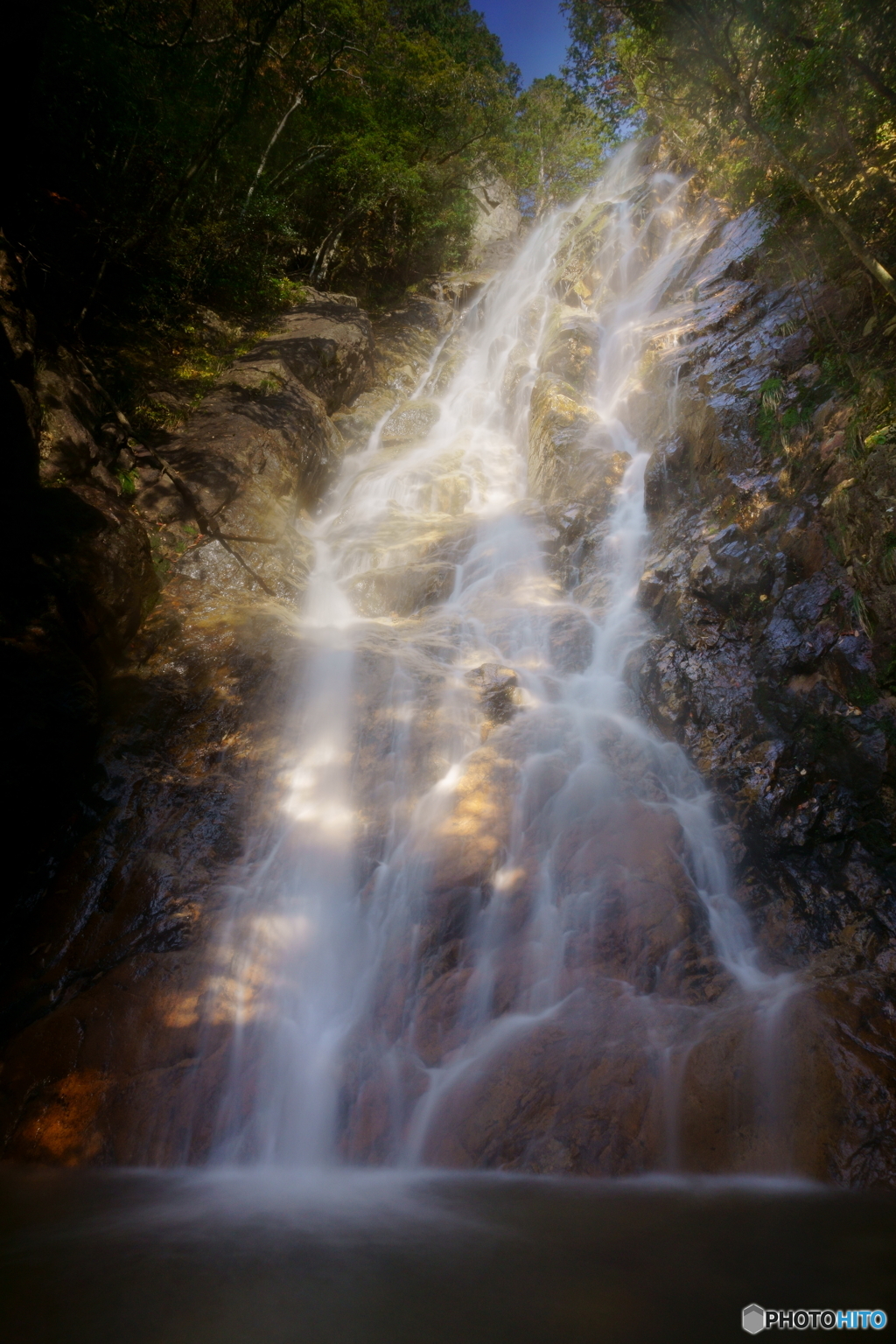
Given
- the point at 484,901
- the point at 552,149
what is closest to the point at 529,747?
the point at 484,901

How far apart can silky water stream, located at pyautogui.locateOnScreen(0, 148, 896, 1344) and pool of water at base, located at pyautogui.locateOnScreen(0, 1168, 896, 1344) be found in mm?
19

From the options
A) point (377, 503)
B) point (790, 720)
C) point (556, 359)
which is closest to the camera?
point (790, 720)

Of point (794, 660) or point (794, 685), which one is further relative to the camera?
point (794, 660)

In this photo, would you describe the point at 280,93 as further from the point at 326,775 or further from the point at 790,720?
the point at 790,720

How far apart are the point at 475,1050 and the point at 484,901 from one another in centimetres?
130

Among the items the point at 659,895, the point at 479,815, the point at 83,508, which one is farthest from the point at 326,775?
the point at 83,508

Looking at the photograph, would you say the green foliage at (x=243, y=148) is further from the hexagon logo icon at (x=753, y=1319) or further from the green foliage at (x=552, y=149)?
the hexagon logo icon at (x=753, y=1319)

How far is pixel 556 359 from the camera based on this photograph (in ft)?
49.3

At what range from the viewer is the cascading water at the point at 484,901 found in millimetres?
4035

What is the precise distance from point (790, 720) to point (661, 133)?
25127 mm

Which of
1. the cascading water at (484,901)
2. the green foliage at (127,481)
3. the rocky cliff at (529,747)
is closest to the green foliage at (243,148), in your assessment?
the green foliage at (127,481)

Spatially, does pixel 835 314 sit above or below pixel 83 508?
above

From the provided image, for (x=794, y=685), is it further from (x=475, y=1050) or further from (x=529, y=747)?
(x=475, y=1050)

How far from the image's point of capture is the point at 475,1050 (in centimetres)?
447
